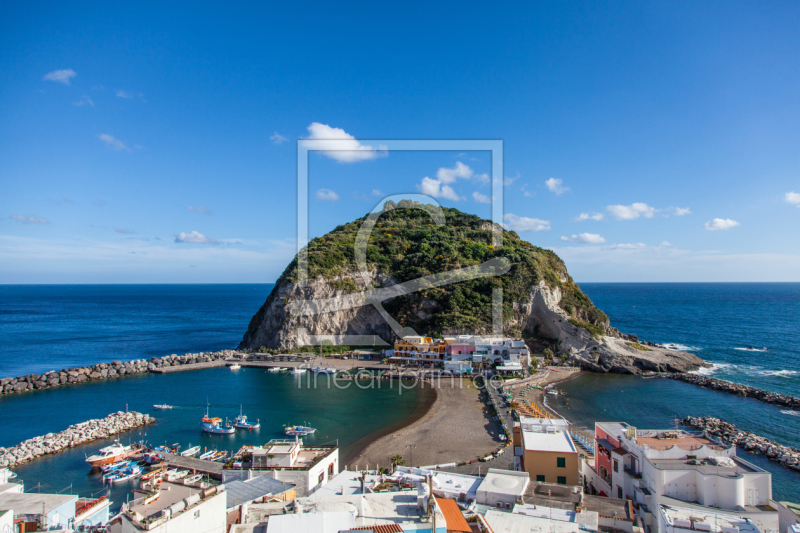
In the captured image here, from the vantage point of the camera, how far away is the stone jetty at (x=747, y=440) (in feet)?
67.0

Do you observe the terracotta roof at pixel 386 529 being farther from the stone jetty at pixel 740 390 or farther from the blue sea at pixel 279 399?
the stone jetty at pixel 740 390

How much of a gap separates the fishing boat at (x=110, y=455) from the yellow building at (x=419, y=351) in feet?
83.1

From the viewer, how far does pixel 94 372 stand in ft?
131

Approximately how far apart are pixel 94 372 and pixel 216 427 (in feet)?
71.4

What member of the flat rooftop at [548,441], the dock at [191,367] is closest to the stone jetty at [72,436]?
the dock at [191,367]

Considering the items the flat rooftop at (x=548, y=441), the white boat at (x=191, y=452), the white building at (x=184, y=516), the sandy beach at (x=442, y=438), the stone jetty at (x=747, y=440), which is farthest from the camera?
the white boat at (x=191, y=452)

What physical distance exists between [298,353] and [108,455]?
1072 inches

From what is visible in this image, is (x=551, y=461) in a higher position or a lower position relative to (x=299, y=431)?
higher

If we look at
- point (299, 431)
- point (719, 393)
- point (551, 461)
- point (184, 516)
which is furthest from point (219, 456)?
point (719, 393)

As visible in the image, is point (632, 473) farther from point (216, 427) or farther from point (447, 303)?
point (447, 303)

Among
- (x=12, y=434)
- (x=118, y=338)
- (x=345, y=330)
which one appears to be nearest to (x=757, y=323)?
(x=345, y=330)

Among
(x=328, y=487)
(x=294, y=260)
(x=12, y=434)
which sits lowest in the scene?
(x=12, y=434)

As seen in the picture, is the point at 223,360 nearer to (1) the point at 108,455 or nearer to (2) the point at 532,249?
(1) the point at 108,455

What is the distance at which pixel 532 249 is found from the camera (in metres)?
58.3
